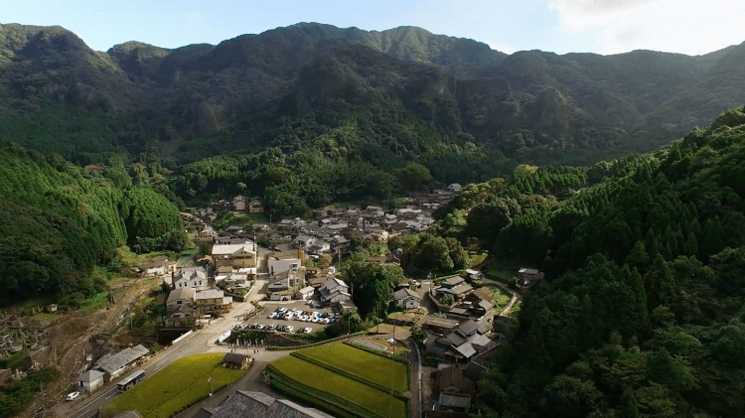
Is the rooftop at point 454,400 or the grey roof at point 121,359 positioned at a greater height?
the rooftop at point 454,400

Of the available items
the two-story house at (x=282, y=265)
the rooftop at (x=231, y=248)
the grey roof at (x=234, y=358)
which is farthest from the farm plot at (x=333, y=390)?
the rooftop at (x=231, y=248)

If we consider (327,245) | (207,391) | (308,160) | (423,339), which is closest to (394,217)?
(327,245)

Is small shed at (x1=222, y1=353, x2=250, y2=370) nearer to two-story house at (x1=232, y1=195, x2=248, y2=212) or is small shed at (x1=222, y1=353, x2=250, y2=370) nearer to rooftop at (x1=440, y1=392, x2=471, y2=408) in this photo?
rooftop at (x1=440, y1=392, x2=471, y2=408)

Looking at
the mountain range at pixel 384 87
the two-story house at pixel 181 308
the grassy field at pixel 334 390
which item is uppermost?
the mountain range at pixel 384 87

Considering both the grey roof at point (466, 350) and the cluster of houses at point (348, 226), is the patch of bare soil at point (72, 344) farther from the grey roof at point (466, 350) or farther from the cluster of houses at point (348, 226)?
the grey roof at point (466, 350)

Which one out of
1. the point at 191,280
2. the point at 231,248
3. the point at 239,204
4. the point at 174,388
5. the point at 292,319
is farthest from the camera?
the point at 239,204

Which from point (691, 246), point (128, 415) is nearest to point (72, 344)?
point (128, 415)

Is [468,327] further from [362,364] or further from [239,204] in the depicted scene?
[239,204]
